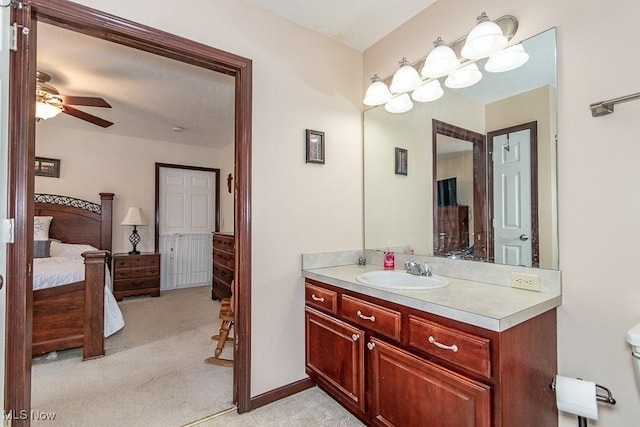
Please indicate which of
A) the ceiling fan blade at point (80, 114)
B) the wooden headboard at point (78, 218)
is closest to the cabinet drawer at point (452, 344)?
the ceiling fan blade at point (80, 114)

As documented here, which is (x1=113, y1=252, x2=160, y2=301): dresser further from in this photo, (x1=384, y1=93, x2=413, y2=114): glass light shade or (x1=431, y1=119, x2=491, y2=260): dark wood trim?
(x1=431, y1=119, x2=491, y2=260): dark wood trim

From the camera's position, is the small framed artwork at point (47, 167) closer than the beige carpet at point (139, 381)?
No

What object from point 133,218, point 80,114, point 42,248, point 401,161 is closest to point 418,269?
point 401,161

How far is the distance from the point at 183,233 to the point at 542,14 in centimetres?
525

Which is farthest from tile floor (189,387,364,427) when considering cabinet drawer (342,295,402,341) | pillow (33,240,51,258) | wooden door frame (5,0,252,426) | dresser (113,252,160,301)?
dresser (113,252,160,301)

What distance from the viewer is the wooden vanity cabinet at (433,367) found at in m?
1.09

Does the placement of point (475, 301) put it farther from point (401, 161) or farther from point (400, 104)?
point (400, 104)

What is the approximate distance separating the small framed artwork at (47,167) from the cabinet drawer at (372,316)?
4.59 m

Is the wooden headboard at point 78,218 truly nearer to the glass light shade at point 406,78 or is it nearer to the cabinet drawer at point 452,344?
the glass light shade at point 406,78

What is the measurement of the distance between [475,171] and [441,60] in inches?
26.7

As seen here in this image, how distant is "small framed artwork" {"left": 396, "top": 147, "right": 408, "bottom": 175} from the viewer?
88.8 inches

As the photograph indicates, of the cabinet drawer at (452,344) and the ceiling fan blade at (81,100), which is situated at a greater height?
the ceiling fan blade at (81,100)

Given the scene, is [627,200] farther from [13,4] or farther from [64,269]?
[64,269]

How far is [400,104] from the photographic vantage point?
219cm
